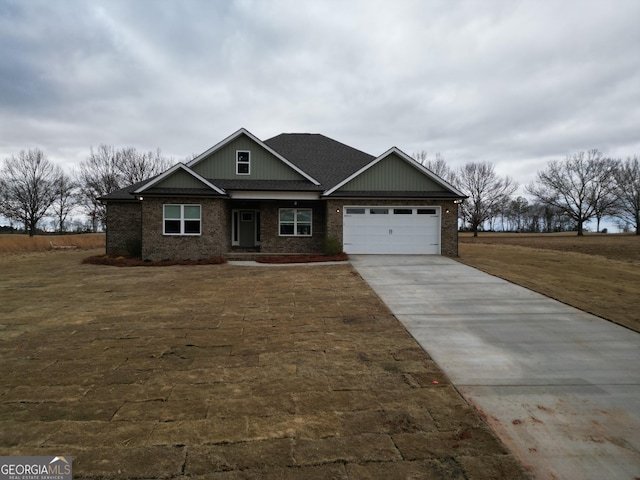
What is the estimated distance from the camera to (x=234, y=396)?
393 centimetres

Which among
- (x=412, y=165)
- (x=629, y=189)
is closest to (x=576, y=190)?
(x=629, y=189)

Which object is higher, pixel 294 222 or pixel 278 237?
pixel 294 222

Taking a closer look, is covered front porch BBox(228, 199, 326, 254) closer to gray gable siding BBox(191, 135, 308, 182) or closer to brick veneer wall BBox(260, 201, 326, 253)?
brick veneer wall BBox(260, 201, 326, 253)

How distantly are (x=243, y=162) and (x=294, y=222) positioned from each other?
155 inches

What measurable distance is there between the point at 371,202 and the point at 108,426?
14768 millimetres

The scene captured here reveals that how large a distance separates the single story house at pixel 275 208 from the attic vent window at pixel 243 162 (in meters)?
0.05

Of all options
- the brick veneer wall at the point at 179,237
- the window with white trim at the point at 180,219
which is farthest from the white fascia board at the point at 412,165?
the window with white trim at the point at 180,219

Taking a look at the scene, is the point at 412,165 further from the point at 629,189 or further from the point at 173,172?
the point at 629,189

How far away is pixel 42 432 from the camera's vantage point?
324 centimetres

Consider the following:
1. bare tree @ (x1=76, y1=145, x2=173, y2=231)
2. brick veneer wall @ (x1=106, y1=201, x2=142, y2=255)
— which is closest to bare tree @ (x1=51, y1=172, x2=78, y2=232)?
bare tree @ (x1=76, y1=145, x2=173, y2=231)

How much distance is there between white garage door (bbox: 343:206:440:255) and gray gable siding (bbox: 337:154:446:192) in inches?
40.0

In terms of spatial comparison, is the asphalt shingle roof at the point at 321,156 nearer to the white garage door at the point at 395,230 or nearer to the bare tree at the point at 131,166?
the white garage door at the point at 395,230

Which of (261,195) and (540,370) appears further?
(261,195)

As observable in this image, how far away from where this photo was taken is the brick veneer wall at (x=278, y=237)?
18.0 meters
